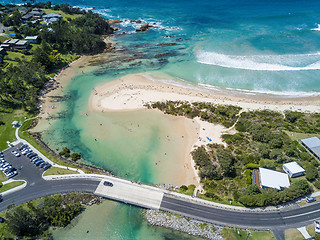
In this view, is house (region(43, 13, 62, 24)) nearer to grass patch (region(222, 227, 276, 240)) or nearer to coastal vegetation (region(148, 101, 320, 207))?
coastal vegetation (region(148, 101, 320, 207))

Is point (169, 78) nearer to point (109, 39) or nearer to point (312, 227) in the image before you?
point (109, 39)

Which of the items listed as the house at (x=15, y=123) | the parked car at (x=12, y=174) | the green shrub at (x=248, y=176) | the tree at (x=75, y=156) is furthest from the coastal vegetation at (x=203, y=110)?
the parked car at (x=12, y=174)

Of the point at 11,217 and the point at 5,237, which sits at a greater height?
the point at 11,217

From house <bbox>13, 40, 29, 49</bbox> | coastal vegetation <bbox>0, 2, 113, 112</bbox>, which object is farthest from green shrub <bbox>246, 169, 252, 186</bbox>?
house <bbox>13, 40, 29, 49</bbox>

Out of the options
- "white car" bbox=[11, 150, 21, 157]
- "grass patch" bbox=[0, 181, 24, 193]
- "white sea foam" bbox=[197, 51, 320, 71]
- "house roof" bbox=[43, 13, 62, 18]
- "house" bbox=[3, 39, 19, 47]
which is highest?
"house roof" bbox=[43, 13, 62, 18]

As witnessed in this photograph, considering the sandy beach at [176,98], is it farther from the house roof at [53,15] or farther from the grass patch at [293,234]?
the house roof at [53,15]

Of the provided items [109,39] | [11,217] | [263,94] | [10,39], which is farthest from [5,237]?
[109,39]

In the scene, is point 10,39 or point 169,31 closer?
point 10,39
